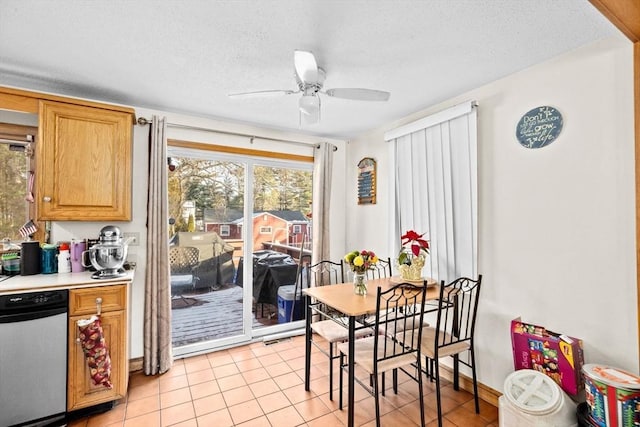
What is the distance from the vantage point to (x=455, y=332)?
2.34 metres

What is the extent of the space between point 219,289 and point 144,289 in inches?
29.5

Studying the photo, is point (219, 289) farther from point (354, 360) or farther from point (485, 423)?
point (485, 423)

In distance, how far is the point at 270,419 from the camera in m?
2.07

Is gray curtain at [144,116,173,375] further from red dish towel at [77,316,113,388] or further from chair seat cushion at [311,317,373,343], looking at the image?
chair seat cushion at [311,317,373,343]

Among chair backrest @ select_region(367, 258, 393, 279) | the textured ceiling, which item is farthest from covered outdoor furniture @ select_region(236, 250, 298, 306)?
the textured ceiling

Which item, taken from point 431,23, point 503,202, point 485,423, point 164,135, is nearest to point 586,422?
point 485,423

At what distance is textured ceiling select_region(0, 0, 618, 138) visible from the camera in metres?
1.47

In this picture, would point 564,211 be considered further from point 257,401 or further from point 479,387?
point 257,401

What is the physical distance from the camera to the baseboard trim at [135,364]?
2682mm

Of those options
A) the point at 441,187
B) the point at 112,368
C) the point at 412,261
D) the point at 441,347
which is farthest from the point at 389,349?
the point at 112,368

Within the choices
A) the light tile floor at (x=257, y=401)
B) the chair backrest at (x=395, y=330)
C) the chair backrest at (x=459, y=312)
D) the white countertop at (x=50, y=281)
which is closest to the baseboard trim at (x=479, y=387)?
the light tile floor at (x=257, y=401)

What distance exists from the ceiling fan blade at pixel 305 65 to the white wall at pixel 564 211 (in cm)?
145

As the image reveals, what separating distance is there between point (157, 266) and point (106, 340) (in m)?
0.68

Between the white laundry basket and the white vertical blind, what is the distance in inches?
31.0
